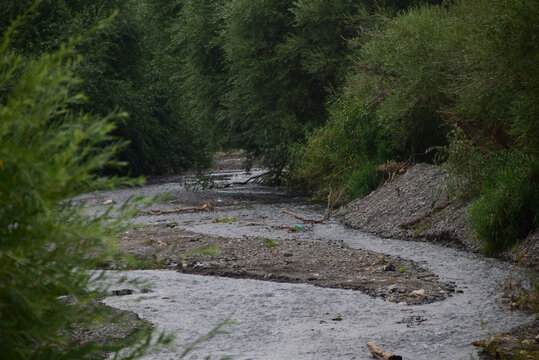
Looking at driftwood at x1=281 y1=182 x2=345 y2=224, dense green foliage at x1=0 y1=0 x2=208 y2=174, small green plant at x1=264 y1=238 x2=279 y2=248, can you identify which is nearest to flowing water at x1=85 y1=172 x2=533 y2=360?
small green plant at x1=264 y1=238 x2=279 y2=248

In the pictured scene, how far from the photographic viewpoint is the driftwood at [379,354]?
5.84 m

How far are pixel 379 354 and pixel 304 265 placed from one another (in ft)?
13.4

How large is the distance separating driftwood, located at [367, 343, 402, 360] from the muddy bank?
6.12ft

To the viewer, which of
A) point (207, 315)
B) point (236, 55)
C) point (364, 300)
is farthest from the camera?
point (236, 55)

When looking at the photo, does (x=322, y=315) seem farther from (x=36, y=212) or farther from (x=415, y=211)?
(x=415, y=211)

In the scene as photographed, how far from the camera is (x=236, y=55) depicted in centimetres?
2191

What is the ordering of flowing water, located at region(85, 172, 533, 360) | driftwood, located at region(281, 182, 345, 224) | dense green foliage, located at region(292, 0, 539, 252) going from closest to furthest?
flowing water, located at region(85, 172, 533, 360), dense green foliage, located at region(292, 0, 539, 252), driftwood, located at region(281, 182, 345, 224)

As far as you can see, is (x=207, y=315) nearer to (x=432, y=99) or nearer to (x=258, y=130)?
(x=432, y=99)

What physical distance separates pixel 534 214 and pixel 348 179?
7862 mm

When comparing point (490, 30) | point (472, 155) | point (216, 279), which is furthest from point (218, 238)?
point (490, 30)

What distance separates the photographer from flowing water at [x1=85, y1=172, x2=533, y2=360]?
630cm

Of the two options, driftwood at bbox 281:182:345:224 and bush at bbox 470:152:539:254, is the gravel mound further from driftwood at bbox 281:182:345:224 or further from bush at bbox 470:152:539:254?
bush at bbox 470:152:539:254

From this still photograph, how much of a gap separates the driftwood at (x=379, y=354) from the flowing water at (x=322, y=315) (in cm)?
7

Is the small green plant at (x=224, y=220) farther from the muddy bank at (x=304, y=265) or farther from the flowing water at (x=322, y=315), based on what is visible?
the flowing water at (x=322, y=315)
